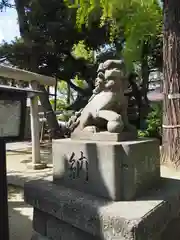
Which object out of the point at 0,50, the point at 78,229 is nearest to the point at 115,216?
the point at 78,229

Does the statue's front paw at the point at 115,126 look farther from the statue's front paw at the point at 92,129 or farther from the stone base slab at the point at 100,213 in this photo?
the stone base slab at the point at 100,213

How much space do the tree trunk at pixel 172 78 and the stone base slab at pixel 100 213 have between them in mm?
2856

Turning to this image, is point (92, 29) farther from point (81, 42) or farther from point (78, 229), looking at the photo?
point (78, 229)

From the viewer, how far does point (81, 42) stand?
10414 mm

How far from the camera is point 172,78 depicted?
5.45m

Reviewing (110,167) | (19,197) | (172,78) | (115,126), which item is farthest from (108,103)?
A: (172,78)

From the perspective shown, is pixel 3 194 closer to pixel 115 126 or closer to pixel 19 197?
pixel 115 126

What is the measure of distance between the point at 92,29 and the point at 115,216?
879cm

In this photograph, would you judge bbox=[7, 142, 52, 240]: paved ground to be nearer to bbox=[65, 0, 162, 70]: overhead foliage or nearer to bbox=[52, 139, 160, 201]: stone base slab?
bbox=[52, 139, 160, 201]: stone base slab

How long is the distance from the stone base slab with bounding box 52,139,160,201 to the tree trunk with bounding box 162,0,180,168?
3.07 m

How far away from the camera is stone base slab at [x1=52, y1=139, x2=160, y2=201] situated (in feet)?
7.22

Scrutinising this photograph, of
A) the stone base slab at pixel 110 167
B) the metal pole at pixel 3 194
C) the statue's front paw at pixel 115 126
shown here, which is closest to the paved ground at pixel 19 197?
the metal pole at pixel 3 194

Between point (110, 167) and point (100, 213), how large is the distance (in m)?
0.37

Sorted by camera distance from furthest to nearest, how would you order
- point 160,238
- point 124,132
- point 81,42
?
point 81,42 → point 124,132 → point 160,238
